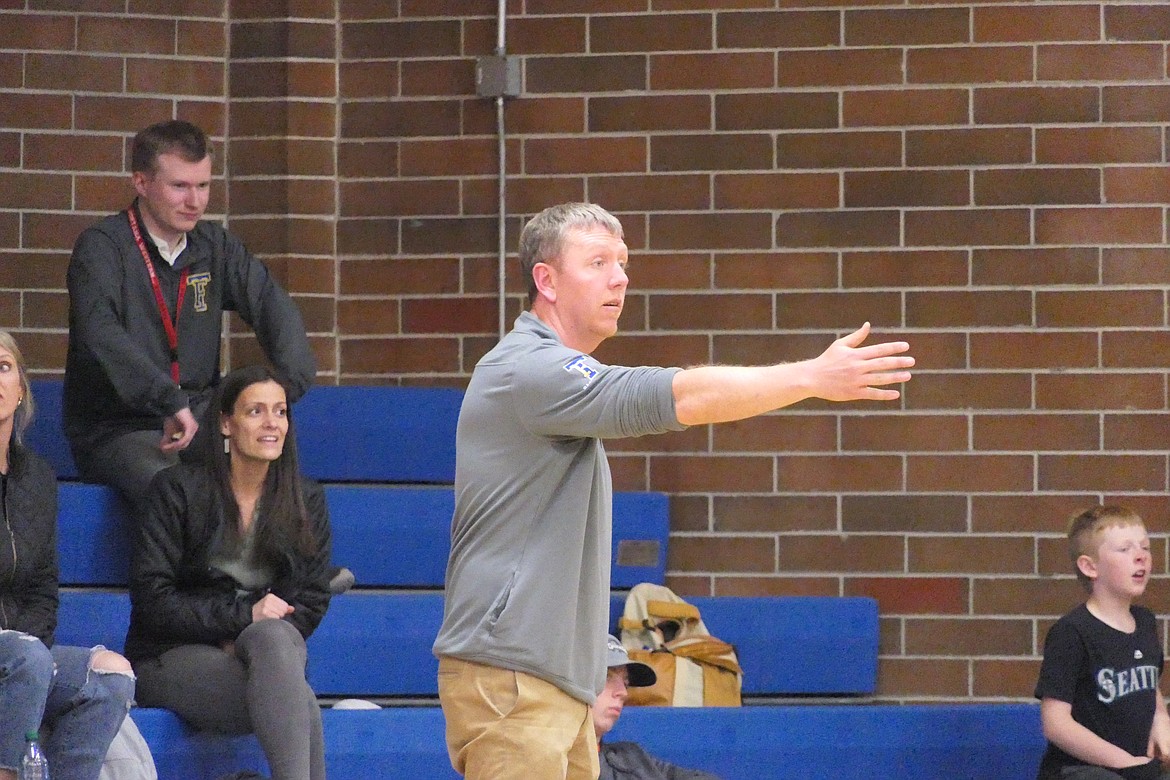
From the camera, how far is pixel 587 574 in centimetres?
271

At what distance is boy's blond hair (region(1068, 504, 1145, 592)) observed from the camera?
421cm

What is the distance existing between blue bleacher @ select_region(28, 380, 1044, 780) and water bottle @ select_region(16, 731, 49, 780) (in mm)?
341

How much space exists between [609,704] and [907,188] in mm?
2107

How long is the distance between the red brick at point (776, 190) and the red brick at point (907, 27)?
1.46 ft

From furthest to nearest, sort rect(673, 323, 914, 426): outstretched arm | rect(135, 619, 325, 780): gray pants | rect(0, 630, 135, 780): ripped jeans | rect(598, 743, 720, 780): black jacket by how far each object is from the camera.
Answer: rect(598, 743, 720, 780): black jacket
rect(135, 619, 325, 780): gray pants
rect(0, 630, 135, 780): ripped jeans
rect(673, 323, 914, 426): outstretched arm

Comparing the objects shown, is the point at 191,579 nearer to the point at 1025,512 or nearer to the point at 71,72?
the point at 71,72

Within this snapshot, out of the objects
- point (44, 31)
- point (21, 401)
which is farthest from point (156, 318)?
point (44, 31)

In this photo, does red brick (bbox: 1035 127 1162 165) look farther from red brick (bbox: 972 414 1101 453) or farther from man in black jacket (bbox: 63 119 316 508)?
man in black jacket (bbox: 63 119 316 508)

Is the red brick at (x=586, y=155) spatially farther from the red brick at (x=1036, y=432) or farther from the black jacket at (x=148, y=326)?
the red brick at (x=1036, y=432)

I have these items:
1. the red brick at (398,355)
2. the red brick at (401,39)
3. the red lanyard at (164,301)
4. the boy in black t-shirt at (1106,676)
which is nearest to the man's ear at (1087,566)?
the boy in black t-shirt at (1106,676)

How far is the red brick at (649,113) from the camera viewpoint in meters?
5.33

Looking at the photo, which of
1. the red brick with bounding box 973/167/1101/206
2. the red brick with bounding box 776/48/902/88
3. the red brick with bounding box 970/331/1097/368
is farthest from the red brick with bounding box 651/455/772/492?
the red brick with bounding box 776/48/902/88

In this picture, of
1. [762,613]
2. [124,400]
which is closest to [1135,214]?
[762,613]

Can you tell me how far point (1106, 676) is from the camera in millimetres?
4098
